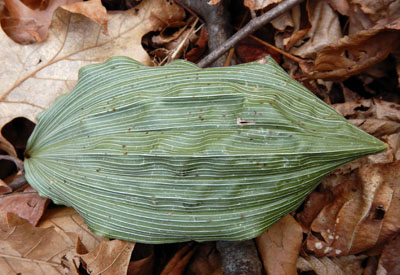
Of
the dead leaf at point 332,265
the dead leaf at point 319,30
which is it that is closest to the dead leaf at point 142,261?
the dead leaf at point 332,265

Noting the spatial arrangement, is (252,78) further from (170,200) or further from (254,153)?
(170,200)

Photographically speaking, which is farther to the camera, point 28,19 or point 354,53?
point 28,19

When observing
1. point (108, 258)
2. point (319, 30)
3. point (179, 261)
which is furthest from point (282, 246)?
point (319, 30)

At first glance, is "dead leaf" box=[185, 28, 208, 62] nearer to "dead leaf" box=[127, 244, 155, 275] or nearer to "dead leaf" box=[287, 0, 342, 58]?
"dead leaf" box=[287, 0, 342, 58]

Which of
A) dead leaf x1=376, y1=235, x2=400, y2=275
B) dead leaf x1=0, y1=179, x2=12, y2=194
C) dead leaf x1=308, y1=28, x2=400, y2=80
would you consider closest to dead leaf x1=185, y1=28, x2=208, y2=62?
dead leaf x1=308, y1=28, x2=400, y2=80

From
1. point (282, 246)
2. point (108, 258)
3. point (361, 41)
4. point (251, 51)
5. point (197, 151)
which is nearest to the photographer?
point (197, 151)

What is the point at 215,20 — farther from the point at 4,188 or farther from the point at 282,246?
the point at 4,188

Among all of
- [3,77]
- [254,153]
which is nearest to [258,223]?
[254,153]
